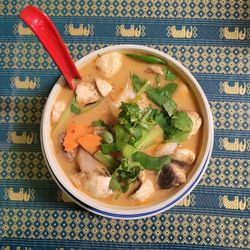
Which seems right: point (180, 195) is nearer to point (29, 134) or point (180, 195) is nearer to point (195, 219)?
point (195, 219)

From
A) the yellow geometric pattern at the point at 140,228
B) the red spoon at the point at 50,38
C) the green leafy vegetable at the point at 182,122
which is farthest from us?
the yellow geometric pattern at the point at 140,228

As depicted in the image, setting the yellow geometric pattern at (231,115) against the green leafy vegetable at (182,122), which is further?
the yellow geometric pattern at (231,115)

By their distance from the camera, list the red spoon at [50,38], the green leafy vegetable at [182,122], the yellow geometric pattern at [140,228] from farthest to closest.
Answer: the yellow geometric pattern at [140,228]
the green leafy vegetable at [182,122]
the red spoon at [50,38]

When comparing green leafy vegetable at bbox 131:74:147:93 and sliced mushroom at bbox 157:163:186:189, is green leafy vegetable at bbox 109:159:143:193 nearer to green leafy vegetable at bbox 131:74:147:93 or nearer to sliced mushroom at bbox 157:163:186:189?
sliced mushroom at bbox 157:163:186:189

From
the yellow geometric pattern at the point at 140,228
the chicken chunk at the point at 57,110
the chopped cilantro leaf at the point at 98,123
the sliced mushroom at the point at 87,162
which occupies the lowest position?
the yellow geometric pattern at the point at 140,228

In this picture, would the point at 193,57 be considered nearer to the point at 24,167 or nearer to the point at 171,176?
the point at 171,176

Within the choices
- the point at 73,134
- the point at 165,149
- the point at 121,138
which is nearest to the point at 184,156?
the point at 165,149

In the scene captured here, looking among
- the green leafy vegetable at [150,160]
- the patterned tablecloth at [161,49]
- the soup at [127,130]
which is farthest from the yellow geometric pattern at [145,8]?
the green leafy vegetable at [150,160]

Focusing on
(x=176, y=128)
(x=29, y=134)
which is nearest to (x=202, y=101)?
(x=176, y=128)

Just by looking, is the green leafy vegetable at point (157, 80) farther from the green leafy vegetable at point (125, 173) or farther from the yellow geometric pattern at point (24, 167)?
the yellow geometric pattern at point (24, 167)
